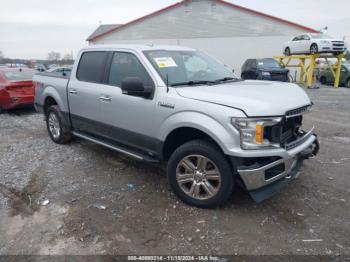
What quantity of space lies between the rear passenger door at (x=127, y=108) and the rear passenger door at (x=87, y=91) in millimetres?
200

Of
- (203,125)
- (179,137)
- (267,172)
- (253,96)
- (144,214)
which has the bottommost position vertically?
(144,214)

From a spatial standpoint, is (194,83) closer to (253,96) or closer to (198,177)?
(253,96)

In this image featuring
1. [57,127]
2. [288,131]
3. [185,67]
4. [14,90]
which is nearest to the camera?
[288,131]

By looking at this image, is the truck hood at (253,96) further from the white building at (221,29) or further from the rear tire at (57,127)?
the white building at (221,29)

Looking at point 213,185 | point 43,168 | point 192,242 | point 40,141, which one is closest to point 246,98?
point 213,185

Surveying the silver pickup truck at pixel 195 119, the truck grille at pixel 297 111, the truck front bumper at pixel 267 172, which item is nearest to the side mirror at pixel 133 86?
the silver pickup truck at pixel 195 119

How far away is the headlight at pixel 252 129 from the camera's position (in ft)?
9.59

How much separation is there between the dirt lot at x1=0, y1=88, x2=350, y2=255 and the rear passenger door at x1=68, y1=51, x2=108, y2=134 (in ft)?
2.24

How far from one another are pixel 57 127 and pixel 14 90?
407cm

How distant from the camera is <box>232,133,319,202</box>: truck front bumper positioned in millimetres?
2982

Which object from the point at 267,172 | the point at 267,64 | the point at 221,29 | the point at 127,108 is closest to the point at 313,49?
the point at 267,64

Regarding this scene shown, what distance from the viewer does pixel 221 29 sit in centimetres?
2494

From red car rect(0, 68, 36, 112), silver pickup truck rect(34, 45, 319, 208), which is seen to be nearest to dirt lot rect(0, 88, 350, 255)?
silver pickup truck rect(34, 45, 319, 208)

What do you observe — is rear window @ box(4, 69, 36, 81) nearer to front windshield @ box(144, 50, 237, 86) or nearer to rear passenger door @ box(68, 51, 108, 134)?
rear passenger door @ box(68, 51, 108, 134)
